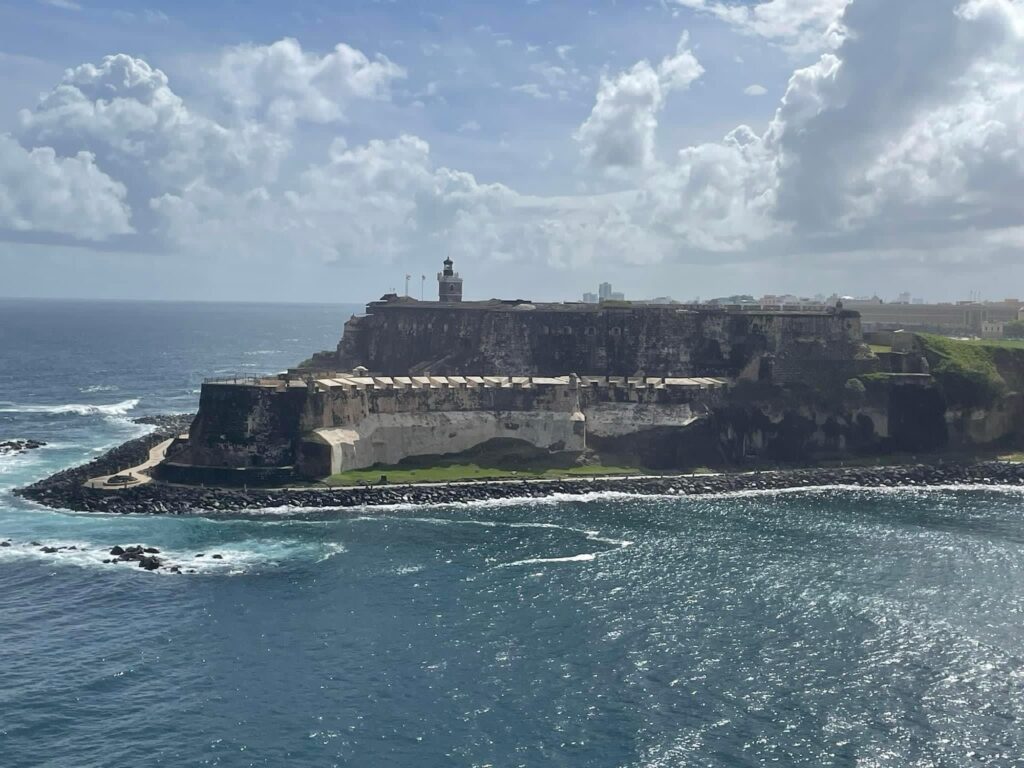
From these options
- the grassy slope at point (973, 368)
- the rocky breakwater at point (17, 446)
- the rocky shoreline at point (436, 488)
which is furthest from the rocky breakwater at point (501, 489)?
the rocky breakwater at point (17, 446)

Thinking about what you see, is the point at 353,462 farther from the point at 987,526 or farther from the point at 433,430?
the point at 987,526

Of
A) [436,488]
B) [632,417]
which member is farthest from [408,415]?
[632,417]

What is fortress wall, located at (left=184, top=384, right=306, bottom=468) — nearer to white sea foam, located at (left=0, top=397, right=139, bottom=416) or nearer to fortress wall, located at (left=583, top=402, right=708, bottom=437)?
fortress wall, located at (left=583, top=402, right=708, bottom=437)

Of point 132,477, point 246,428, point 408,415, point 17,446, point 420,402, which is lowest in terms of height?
point 132,477

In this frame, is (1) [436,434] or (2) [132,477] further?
(1) [436,434]

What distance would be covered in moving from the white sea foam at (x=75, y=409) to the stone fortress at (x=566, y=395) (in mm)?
25032

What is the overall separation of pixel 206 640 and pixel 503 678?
529 inches

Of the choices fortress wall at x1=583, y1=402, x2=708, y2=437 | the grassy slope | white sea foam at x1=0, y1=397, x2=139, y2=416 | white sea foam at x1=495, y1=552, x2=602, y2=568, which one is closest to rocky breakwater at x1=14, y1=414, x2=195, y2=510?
white sea foam at x1=0, y1=397, x2=139, y2=416

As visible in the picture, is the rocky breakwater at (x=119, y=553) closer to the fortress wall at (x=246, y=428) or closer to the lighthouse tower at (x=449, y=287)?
the fortress wall at (x=246, y=428)

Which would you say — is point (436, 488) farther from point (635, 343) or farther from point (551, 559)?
point (635, 343)

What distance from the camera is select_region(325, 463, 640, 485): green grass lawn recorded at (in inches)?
2904

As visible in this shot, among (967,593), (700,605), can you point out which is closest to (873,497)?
(967,593)

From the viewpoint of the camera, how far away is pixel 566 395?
8138 cm

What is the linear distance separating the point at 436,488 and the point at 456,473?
452 centimetres
